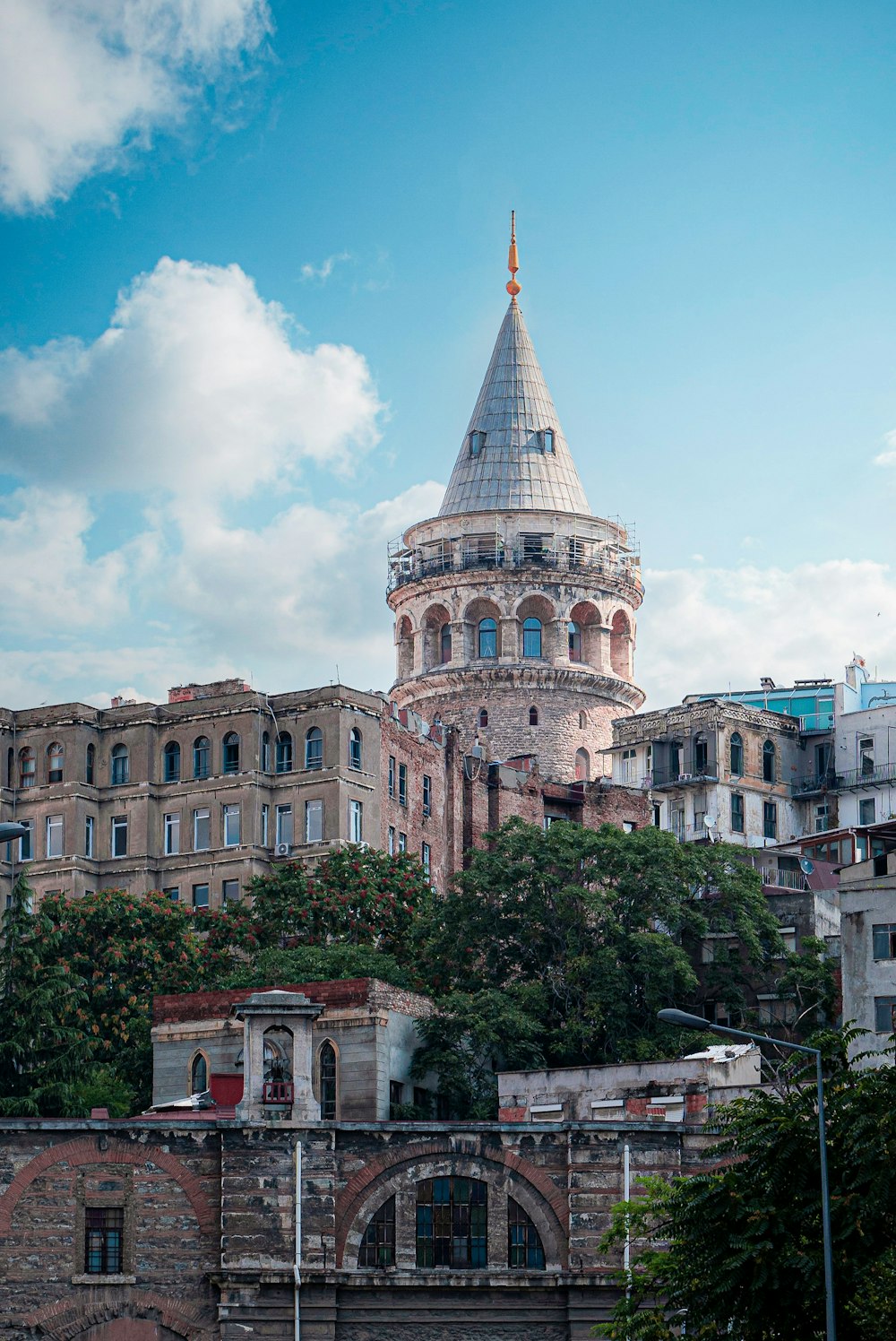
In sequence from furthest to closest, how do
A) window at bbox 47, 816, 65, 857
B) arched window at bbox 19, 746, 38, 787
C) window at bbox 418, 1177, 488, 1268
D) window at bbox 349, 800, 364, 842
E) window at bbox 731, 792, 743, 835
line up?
window at bbox 731, 792, 743, 835
arched window at bbox 19, 746, 38, 787
window at bbox 47, 816, 65, 857
window at bbox 349, 800, 364, 842
window at bbox 418, 1177, 488, 1268

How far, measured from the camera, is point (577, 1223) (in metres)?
65.8

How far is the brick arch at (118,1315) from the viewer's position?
64.1 m

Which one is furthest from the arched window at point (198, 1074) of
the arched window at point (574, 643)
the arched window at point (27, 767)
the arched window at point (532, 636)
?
the arched window at point (574, 643)

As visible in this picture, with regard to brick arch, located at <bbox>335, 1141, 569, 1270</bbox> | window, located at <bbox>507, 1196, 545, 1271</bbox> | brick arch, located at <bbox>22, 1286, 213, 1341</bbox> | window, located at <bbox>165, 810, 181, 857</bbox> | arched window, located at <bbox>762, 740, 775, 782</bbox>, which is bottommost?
brick arch, located at <bbox>22, 1286, 213, 1341</bbox>

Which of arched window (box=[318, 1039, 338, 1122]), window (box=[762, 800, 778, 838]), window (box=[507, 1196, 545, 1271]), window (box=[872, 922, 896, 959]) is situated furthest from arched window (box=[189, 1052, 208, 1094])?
window (box=[762, 800, 778, 838])

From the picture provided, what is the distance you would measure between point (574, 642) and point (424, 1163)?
220 feet

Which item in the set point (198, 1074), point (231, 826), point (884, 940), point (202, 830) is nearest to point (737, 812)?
point (231, 826)

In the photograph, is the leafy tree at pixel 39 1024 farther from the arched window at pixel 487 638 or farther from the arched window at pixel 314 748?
the arched window at pixel 487 638

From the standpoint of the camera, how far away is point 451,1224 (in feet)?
217

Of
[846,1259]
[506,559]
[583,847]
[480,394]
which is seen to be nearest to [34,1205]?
[846,1259]

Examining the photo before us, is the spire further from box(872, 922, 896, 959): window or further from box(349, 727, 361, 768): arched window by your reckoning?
box(872, 922, 896, 959): window

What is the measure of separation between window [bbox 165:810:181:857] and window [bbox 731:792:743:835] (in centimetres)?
2544

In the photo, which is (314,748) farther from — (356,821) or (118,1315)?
(118,1315)

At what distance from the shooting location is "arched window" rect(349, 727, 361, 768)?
107938 millimetres
